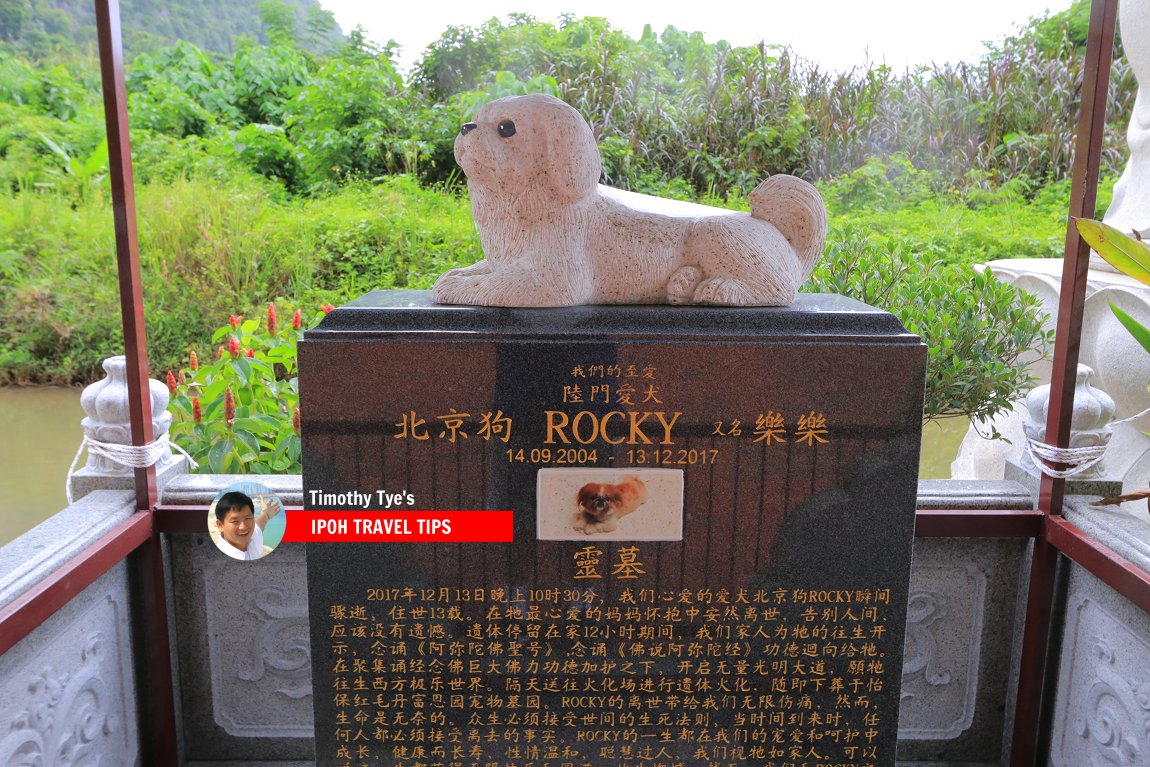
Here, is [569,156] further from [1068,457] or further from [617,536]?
[1068,457]

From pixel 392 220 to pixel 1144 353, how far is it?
2.09m

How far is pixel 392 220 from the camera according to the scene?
9.32 ft

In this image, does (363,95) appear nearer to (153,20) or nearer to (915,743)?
(153,20)

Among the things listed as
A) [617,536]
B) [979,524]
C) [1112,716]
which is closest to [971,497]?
[979,524]

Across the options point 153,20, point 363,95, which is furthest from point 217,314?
point 153,20

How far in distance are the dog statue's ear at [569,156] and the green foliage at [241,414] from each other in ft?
3.36

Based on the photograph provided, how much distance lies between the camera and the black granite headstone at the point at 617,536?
129cm

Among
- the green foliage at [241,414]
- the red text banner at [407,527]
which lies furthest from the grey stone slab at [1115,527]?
the green foliage at [241,414]

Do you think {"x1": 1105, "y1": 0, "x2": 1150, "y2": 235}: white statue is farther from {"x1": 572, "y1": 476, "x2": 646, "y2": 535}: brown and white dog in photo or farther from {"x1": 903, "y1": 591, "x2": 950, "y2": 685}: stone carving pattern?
{"x1": 572, "y1": 476, "x2": 646, "y2": 535}: brown and white dog in photo

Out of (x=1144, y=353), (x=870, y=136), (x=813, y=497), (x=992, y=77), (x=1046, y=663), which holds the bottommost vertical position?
(x=1046, y=663)

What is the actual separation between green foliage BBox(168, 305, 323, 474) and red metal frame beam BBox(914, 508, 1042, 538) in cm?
144

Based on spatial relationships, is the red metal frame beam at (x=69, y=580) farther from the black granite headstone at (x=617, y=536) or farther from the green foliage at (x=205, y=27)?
the green foliage at (x=205, y=27)

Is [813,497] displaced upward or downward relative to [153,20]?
downward

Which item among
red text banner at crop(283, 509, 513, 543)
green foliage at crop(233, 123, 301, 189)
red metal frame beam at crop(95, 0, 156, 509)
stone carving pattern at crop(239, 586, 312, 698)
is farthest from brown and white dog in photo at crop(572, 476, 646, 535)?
green foliage at crop(233, 123, 301, 189)
